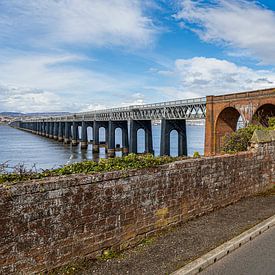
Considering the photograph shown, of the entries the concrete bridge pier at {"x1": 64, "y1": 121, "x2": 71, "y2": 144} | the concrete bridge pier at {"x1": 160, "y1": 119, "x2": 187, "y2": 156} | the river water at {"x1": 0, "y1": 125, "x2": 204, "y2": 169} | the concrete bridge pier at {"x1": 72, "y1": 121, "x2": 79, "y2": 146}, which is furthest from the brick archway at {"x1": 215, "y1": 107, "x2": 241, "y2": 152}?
the concrete bridge pier at {"x1": 64, "y1": 121, "x2": 71, "y2": 144}

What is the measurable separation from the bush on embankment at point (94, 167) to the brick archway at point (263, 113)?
3005 centimetres

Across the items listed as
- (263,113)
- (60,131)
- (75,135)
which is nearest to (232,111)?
(263,113)

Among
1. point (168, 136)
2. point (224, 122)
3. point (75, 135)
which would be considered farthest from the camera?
point (75, 135)

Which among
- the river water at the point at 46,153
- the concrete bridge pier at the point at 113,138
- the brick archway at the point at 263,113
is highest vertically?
the brick archway at the point at 263,113

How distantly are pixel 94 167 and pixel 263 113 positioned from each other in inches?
1324

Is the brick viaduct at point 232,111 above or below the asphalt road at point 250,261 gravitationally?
above

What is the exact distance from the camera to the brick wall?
5031 mm

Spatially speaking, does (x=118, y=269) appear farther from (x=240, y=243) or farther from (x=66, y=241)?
(x=240, y=243)

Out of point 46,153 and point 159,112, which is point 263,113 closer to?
point 159,112

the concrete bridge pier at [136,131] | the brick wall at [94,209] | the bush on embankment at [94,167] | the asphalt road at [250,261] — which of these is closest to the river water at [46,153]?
the concrete bridge pier at [136,131]

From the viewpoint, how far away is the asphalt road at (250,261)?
5613 millimetres

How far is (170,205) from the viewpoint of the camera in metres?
8.03

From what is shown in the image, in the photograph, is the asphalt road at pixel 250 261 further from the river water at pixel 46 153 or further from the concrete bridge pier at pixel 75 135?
the concrete bridge pier at pixel 75 135

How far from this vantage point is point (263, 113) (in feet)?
119
